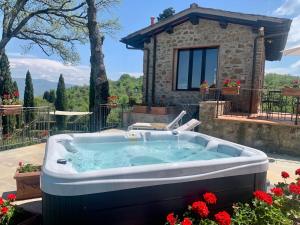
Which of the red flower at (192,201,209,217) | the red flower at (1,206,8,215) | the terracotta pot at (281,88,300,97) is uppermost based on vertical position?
the terracotta pot at (281,88,300,97)

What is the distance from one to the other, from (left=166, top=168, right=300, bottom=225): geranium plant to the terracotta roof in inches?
290

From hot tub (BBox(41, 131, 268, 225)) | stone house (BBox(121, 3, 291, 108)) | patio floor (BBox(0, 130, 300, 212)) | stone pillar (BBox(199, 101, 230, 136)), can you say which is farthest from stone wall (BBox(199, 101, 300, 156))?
hot tub (BBox(41, 131, 268, 225))

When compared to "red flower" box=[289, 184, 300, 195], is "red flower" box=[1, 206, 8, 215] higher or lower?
lower

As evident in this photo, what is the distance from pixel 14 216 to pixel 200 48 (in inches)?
385

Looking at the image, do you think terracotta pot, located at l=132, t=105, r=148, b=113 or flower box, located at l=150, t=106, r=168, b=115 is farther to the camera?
terracotta pot, located at l=132, t=105, r=148, b=113

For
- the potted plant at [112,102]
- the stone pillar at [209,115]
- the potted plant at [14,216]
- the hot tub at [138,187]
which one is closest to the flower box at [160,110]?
the potted plant at [112,102]

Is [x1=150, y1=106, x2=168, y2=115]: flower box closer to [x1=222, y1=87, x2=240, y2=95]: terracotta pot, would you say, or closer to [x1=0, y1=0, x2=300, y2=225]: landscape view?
[x1=0, y1=0, x2=300, y2=225]: landscape view

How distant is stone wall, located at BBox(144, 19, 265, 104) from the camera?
1009 centimetres

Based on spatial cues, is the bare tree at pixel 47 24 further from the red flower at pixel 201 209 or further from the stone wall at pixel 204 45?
the red flower at pixel 201 209

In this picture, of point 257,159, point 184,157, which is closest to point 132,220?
point 257,159

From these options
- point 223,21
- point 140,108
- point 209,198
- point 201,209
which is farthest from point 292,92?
point 201,209

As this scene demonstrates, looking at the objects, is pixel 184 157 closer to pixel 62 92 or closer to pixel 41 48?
pixel 41 48

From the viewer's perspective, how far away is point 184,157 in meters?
5.27

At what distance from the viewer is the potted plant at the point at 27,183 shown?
3953mm
